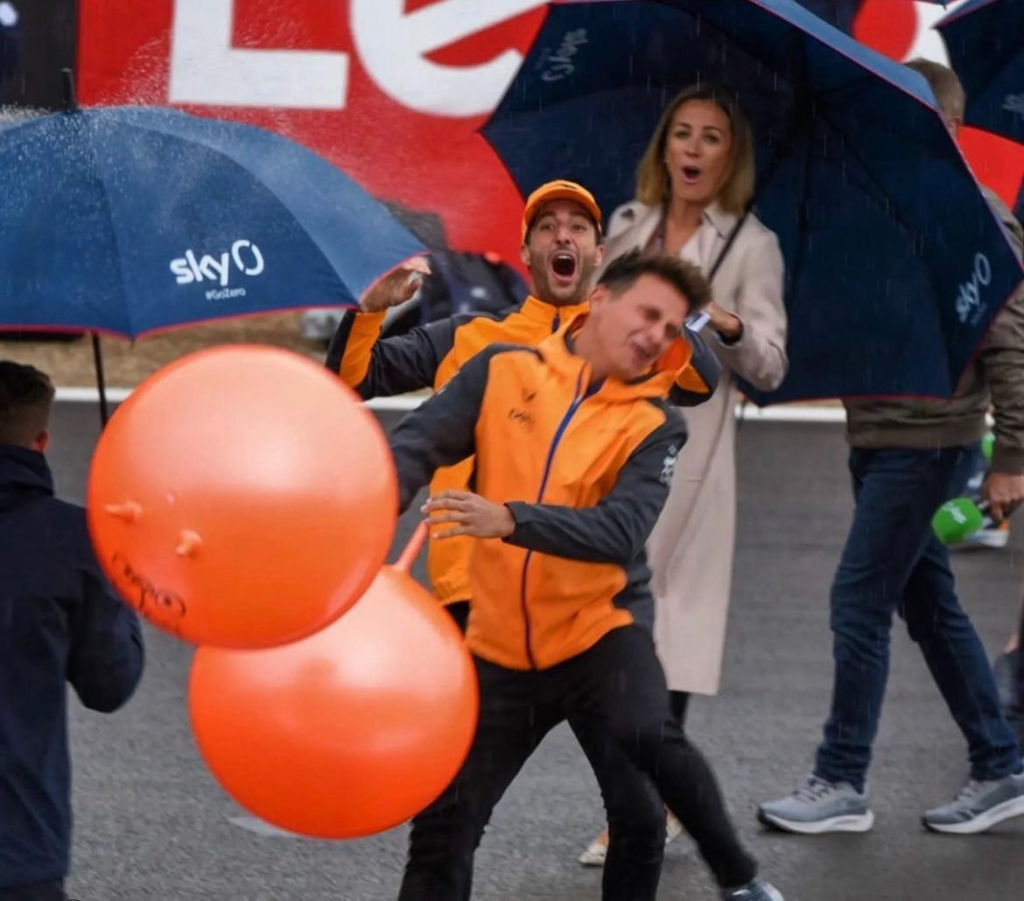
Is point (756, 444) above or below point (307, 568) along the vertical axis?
below

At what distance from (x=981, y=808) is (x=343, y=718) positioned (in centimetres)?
301

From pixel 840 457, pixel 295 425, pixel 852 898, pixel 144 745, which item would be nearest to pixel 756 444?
pixel 840 457

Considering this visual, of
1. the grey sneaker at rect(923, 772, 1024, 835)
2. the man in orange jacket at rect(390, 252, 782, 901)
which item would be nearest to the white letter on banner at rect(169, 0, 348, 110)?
→ the man in orange jacket at rect(390, 252, 782, 901)

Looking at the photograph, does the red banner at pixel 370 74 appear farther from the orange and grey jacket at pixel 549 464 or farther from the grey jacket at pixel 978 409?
the orange and grey jacket at pixel 549 464

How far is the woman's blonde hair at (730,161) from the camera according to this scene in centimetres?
559

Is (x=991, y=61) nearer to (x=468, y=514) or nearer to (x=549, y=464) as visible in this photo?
(x=549, y=464)

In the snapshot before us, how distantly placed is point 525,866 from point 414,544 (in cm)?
180

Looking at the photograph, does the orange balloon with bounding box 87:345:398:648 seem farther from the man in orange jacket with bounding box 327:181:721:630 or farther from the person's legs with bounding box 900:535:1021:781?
the person's legs with bounding box 900:535:1021:781

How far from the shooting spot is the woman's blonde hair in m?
5.59

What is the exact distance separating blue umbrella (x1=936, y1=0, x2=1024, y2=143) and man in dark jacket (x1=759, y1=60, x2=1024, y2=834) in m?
0.61

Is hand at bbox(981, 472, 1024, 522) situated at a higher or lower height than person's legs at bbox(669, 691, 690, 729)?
higher

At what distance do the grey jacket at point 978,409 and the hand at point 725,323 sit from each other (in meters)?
0.72

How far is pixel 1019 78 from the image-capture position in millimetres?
6645

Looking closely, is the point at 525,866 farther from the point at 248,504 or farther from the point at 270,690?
the point at 248,504
